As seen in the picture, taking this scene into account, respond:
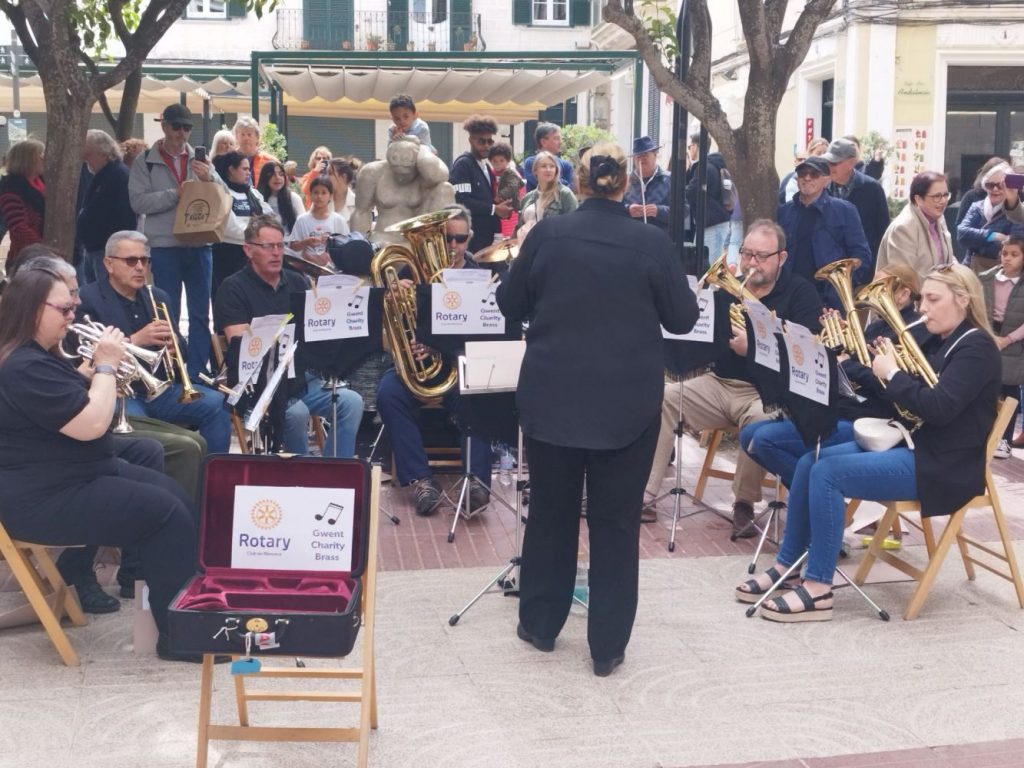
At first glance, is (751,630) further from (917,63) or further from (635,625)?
(917,63)

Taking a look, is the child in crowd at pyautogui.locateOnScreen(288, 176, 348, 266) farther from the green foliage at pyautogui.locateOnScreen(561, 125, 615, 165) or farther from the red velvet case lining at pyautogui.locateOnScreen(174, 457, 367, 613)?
the green foliage at pyautogui.locateOnScreen(561, 125, 615, 165)

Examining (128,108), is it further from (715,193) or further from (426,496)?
(426,496)

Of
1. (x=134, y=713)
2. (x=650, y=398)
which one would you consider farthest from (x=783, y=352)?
(x=134, y=713)

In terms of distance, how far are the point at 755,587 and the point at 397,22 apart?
2545cm

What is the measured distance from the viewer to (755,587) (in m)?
5.62

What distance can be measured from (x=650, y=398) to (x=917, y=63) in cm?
1505

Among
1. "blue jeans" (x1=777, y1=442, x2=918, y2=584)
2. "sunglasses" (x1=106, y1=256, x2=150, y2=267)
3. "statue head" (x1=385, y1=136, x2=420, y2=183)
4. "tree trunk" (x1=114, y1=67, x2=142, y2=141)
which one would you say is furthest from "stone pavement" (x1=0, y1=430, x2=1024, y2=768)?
"tree trunk" (x1=114, y1=67, x2=142, y2=141)

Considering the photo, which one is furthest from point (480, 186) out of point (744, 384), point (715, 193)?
point (744, 384)

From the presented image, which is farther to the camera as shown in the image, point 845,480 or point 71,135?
point 71,135

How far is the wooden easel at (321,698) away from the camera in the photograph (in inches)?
152

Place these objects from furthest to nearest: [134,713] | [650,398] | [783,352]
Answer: [783,352] → [650,398] → [134,713]

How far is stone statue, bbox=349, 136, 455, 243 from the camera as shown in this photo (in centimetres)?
876

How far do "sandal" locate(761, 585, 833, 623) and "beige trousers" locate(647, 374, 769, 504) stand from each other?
1306mm

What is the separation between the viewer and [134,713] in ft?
14.4
